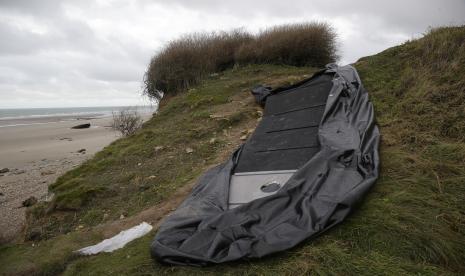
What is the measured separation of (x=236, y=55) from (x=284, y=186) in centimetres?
849

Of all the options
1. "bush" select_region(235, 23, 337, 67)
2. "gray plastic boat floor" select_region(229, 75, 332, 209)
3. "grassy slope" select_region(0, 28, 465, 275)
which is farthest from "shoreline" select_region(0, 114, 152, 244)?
"bush" select_region(235, 23, 337, 67)

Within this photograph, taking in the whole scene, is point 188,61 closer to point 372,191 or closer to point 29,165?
point 29,165

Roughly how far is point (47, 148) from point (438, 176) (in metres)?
15.2

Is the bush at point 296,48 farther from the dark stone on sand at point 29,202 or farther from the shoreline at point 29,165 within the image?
the dark stone on sand at point 29,202

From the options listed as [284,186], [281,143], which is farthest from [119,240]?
[281,143]

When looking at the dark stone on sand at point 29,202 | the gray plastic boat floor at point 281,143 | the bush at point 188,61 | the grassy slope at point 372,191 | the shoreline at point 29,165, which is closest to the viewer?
the grassy slope at point 372,191

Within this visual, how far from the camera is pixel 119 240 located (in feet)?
11.3

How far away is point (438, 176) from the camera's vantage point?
313 cm

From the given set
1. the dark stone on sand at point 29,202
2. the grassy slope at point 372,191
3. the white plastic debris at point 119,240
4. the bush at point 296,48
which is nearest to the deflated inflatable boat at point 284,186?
the grassy slope at point 372,191

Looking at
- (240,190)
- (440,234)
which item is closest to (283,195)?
(240,190)

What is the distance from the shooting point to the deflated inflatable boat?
8.23ft

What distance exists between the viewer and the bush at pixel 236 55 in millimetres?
10305

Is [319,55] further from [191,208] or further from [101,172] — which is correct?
[191,208]

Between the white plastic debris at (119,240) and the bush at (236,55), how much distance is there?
6971mm
